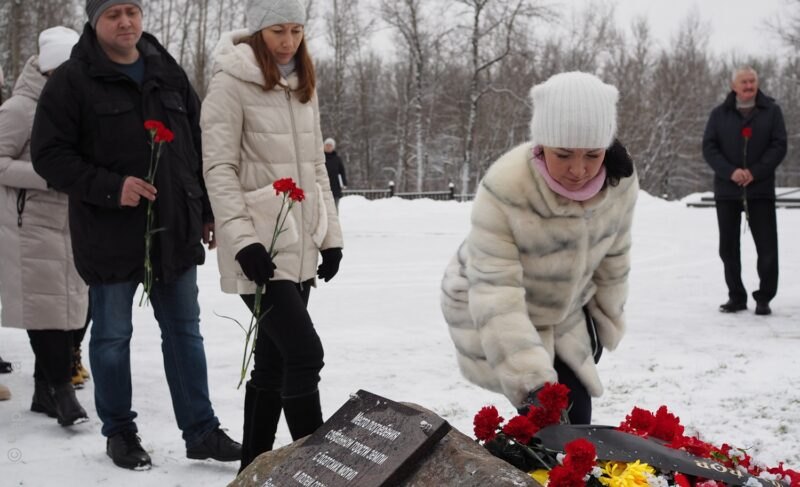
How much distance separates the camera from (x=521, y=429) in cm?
237

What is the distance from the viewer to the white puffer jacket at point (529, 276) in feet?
9.05

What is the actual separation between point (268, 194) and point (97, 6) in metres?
1.18

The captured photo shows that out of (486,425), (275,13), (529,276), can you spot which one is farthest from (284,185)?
(486,425)

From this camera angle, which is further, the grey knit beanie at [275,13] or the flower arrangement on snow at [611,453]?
the grey knit beanie at [275,13]

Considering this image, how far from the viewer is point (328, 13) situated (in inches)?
1387

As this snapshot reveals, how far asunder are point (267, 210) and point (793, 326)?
196 inches

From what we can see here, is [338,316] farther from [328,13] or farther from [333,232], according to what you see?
[328,13]

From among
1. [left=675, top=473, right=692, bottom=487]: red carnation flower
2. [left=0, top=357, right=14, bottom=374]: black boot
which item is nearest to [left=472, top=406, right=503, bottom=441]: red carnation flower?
[left=675, top=473, right=692, bottom=487]: red carnation flower

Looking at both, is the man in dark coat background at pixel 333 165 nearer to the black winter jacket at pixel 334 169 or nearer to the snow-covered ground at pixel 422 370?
the black winter jacket at pixel 334 169

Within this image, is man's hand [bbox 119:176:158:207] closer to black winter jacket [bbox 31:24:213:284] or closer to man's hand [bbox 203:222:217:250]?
black winter jacket [bbox 31:24:213:284]


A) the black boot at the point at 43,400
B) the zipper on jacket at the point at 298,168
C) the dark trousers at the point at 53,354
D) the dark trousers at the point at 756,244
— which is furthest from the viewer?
the dark trousers at the point at 756,244

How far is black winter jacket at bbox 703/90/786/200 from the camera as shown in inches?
290

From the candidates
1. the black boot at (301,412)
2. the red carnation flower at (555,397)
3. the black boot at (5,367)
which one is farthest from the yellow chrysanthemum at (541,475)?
the black boot at (5,367)

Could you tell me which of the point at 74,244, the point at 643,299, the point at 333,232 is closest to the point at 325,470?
the point at 333,232
